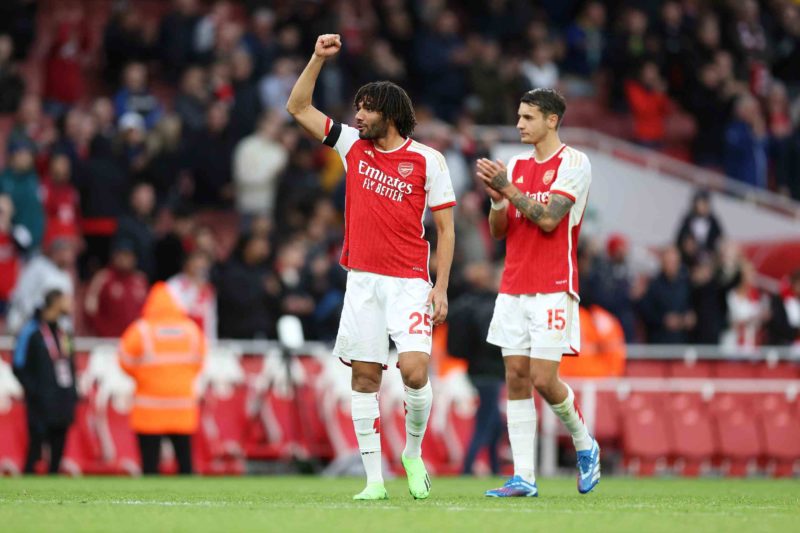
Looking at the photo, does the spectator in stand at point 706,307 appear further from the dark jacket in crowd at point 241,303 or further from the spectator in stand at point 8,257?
the spectator in stand at point 8,257

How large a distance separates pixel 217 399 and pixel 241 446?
0.60m

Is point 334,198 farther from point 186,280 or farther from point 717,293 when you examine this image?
point 717,293

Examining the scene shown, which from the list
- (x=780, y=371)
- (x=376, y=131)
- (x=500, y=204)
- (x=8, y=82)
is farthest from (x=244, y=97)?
(x=376, y=131)

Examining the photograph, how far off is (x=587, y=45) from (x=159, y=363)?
12885 mm

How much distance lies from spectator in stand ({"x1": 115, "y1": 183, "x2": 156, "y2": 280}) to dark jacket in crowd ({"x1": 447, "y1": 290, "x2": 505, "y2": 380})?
3774 mm

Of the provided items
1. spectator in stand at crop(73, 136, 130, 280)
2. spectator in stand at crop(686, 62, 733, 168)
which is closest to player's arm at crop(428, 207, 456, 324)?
spectator in stand at crop(73, 136, 130, 280)

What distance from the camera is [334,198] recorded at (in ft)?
70.8

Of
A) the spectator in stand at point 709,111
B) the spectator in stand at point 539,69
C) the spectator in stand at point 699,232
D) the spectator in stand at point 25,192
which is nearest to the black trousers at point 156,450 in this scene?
the spectator in stand at point 25,192

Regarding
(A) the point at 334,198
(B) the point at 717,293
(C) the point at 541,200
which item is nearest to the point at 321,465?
(A) the point at 334,198

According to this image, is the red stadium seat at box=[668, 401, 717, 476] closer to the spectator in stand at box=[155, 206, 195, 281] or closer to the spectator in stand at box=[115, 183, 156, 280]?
the spectator in stand at box=[155, 206, 195, 281]

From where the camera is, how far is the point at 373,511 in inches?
360

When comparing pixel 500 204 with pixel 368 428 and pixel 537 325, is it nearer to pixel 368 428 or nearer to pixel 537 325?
pixel 537 325

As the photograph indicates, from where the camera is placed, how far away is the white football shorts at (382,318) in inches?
397

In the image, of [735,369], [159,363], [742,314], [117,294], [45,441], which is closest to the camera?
[159,363]
